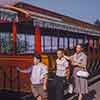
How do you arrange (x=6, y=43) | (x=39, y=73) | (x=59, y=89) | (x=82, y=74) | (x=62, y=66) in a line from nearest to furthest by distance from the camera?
(x=39, y=73), (x=62, y=66), (x=82, y=74), (x=59, y=89), (x=6, y=43)

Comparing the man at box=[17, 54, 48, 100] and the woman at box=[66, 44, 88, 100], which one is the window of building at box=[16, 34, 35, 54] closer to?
the woman at box=[66, 44, 88, 100]

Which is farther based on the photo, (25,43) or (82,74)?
(25,43)

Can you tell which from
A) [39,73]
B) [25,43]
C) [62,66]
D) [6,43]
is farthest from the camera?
[25,43]

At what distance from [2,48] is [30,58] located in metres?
1.72

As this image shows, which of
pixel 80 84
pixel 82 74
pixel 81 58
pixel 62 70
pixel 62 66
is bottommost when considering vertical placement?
pixel 80 84

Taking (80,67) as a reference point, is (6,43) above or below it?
above

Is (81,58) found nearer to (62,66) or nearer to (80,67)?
(80,67)

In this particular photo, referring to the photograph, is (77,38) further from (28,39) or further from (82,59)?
(82,59)

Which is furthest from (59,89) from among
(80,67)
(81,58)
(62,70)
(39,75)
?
(39,75)

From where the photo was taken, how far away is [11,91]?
1186 centimetres

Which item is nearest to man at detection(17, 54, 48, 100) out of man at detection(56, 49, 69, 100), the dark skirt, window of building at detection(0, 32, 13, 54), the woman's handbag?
man at detection(56, 49, 69, 100)

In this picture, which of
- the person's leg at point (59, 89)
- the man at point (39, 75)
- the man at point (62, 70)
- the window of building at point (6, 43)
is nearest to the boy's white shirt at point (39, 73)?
the man at point (39, 75)

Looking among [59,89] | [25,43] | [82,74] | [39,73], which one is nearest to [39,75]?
[39,73]

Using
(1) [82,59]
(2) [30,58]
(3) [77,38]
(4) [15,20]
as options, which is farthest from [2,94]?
(3) [77,38]
